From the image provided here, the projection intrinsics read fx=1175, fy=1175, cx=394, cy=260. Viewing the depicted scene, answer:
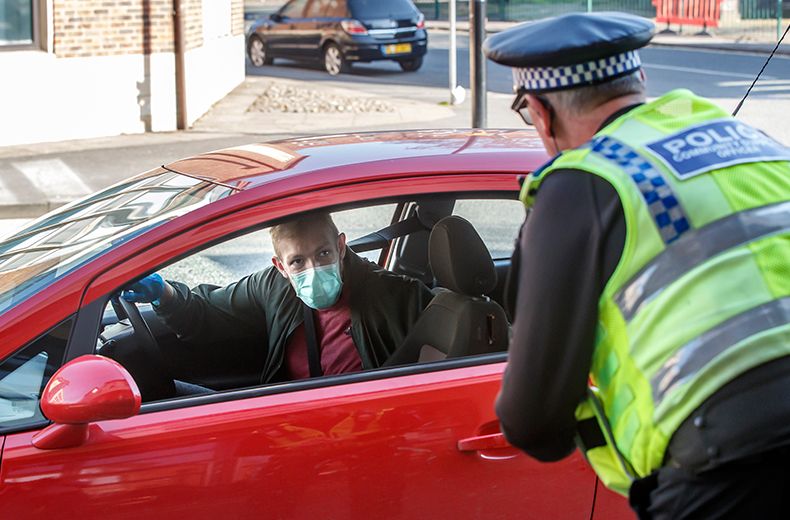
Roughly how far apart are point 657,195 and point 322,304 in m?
1.81

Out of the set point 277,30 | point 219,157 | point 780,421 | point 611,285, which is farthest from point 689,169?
point 277,30

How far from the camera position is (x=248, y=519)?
2.93 m

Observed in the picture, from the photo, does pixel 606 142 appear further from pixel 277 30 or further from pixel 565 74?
pixel 277 30

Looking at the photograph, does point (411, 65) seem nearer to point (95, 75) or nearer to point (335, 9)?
point (335, 9)

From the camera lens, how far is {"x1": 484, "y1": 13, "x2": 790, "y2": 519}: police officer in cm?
190

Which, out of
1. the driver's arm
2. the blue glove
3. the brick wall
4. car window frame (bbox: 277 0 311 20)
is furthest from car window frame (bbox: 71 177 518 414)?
car window frame (bbox: 277 0 311 20)

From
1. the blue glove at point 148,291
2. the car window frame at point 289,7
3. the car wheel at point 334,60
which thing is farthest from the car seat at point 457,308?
the car window frame at point 289,7

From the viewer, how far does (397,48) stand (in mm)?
23859

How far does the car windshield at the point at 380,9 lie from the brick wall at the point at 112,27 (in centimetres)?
872

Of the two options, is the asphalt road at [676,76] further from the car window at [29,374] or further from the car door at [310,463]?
the car window at [29,374]

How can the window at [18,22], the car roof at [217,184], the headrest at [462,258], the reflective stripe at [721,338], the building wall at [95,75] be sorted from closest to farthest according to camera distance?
the reflective stripe at [721,338], the car roof at [217,184], the headrest at [462,258], the building wall at [95,75], the window at [18,22]

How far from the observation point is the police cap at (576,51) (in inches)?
82.1

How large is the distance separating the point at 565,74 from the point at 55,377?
1422mm

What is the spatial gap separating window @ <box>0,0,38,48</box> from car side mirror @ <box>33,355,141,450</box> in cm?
1226
